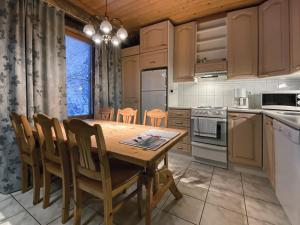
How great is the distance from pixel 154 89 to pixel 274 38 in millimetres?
1994

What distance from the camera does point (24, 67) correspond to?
1.89 meters

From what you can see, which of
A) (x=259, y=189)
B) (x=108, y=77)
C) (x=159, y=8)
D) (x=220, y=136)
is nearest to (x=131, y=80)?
(x=108, y=77)

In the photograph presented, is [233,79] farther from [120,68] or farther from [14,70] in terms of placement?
[14,70]

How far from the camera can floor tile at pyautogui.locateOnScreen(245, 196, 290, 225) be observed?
140cm

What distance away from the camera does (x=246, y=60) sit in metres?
2.53

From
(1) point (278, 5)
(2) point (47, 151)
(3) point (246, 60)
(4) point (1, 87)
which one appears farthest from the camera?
(3) point (246, 60)

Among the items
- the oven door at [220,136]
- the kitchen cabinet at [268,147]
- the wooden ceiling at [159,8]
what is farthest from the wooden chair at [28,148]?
the kitchen cabinet at [268,147]

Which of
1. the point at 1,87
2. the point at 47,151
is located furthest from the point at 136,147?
the point at 1,87

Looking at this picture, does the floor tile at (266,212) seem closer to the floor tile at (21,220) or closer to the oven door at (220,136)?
the oven door at (220,136)

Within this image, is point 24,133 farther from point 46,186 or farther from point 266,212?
point 266,212

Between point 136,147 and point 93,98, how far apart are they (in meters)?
2.16

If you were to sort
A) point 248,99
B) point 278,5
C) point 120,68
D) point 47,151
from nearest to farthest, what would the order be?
point 47,151 → point 278,5 → point 248,99 → point 120,68

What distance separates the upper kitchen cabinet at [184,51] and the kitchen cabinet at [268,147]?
1.46 m

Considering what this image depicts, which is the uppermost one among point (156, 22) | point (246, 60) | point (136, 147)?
point (156, 22)
